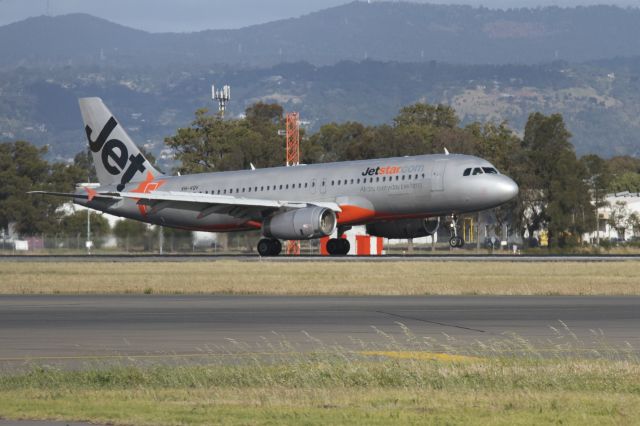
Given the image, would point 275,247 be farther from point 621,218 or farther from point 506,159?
point 621,218

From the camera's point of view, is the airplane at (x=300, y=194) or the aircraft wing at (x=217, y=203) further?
the aircraft wing at (x=217, y=203)

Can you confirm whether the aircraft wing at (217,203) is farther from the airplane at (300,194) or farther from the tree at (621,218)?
the tree at (621,218)

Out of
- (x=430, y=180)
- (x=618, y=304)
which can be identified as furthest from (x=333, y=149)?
(x=618, y=304)

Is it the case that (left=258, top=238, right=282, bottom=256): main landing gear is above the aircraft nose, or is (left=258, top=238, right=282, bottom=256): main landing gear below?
below

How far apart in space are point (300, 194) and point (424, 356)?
143ft

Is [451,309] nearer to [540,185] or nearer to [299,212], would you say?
[299,212]

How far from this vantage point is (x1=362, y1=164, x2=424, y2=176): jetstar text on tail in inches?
2285

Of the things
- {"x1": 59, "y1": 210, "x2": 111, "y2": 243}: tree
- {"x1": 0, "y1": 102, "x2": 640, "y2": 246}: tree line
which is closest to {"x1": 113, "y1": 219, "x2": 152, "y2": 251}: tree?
{"x1": 59, "y1": 210, "x2": 111, "y2": 243}: tree

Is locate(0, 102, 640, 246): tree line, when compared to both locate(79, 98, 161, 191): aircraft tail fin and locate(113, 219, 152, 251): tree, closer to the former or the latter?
locate(113, 219, 152, 251): tree

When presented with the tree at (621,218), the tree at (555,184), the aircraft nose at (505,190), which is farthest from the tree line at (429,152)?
the aircraft nose at (505,190)

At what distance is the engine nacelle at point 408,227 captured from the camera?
61.3 meters

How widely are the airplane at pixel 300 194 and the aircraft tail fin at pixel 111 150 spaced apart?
0.05 metres

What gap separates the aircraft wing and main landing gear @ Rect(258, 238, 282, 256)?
129cm

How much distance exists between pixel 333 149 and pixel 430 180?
105 m
